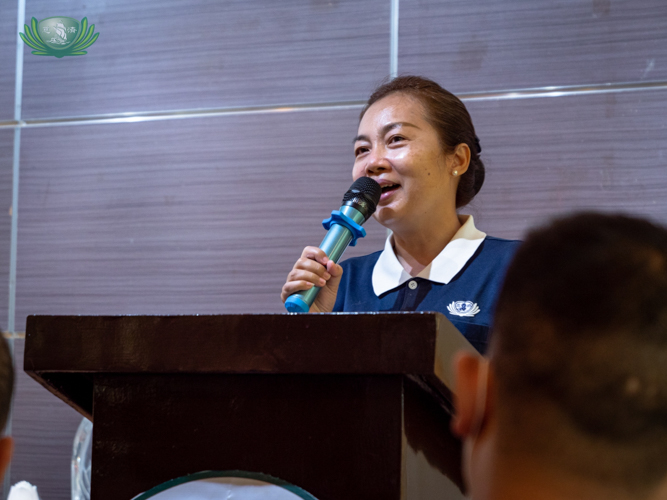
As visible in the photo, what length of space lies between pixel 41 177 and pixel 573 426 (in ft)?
8.19

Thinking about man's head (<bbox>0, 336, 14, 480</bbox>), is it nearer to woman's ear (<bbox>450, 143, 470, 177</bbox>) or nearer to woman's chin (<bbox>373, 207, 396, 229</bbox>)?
woman's chin (<bbox>373, 207, 396, 229</bbox>)

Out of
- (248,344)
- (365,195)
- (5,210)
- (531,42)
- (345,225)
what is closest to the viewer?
(248,344)

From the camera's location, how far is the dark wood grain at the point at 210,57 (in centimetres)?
242

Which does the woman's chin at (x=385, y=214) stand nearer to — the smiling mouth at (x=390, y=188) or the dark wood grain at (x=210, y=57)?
the smiling mouth at (x=390, y=188)

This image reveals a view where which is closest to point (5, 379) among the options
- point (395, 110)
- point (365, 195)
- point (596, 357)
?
point (596, 357)

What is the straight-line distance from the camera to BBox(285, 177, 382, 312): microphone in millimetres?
1312

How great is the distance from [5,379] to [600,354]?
47cm

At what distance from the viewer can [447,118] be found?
1821mm

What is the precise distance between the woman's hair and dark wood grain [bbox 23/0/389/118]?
1.70 feet

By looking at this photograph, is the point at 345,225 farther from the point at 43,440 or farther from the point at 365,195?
the point at 43,440

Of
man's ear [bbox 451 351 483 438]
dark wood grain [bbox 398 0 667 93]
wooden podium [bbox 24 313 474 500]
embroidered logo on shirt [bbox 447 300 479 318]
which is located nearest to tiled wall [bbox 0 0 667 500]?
dark wood grain [bbox 398 0 667 93]

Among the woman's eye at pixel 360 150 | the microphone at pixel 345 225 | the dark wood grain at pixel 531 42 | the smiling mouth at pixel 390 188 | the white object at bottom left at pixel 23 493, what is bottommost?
the white object at bottom left at pixel 23 493

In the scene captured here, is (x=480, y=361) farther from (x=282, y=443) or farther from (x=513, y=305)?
(x=282, y=443)

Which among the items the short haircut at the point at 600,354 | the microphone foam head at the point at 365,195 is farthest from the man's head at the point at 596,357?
the microphone foam head at the point at 365,195
